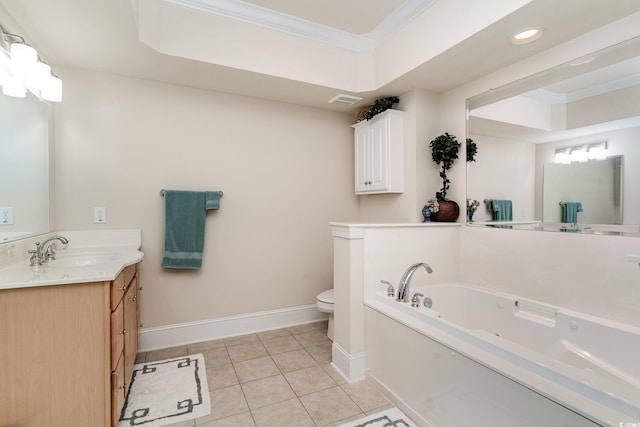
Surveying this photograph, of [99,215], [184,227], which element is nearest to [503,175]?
[184,227]

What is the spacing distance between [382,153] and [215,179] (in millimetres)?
1576

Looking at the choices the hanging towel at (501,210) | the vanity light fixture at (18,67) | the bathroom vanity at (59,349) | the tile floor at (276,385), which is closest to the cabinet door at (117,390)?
the bathroom vanity at (59,349)

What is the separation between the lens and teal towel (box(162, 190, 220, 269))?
2.62 metres

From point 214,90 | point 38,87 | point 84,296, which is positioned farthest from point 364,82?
point 84,296

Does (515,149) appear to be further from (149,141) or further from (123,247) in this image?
(123,247)

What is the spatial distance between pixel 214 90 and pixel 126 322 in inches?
80.3

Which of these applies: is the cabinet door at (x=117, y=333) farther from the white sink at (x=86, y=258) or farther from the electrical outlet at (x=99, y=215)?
the electrical outlet at (x=99, y=215)

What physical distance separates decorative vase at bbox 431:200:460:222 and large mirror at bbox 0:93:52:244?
2867 mm

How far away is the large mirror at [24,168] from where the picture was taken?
167cm

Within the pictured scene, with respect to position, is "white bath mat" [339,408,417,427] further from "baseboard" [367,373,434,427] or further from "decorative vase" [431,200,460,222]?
"decorative vase" [431,200,460,222]

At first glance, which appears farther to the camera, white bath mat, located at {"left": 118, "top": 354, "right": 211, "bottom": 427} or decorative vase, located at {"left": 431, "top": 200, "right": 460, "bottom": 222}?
decorative vase, located at {"left": 431, "top": 200, "right": 460, "bottom": 222}

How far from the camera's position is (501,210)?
2.38m

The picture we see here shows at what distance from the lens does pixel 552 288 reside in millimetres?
2004

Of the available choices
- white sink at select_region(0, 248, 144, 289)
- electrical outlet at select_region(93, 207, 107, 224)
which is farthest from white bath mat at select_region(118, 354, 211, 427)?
electrical outlet at select_region(93, 207, 107, 224)
